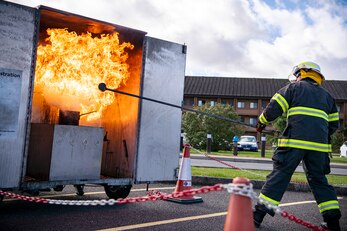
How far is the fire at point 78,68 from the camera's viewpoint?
19.1ft

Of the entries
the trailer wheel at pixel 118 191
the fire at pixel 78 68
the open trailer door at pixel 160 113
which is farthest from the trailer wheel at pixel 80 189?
the fire at pixel 78 68

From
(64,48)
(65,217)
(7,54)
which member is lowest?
(65,217)

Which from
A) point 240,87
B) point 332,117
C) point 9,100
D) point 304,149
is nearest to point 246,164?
point 332,117

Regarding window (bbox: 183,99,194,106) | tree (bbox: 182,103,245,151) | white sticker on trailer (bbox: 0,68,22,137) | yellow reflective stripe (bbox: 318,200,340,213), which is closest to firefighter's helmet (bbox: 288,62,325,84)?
yellow reflective stripe (bbox: 318,200,340,213)

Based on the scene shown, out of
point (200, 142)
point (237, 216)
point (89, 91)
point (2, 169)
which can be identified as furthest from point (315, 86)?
point (200, 142)

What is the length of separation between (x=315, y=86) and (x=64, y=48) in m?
3.81

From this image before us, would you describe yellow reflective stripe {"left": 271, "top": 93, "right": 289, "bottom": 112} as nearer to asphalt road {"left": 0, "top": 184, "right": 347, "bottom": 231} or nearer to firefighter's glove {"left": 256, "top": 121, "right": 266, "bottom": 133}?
firefighter's glove {"left": 256, "top": 121, "right": 266, "bottom": 133}

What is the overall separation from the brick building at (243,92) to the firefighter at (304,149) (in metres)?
52.7

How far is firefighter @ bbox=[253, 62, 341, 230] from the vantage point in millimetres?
4453

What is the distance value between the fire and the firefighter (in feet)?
9.07

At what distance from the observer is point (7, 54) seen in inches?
175

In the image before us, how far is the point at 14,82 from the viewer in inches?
177

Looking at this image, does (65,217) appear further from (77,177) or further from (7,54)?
(7,54)

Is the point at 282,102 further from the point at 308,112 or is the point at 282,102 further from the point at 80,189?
the point at 80,189
